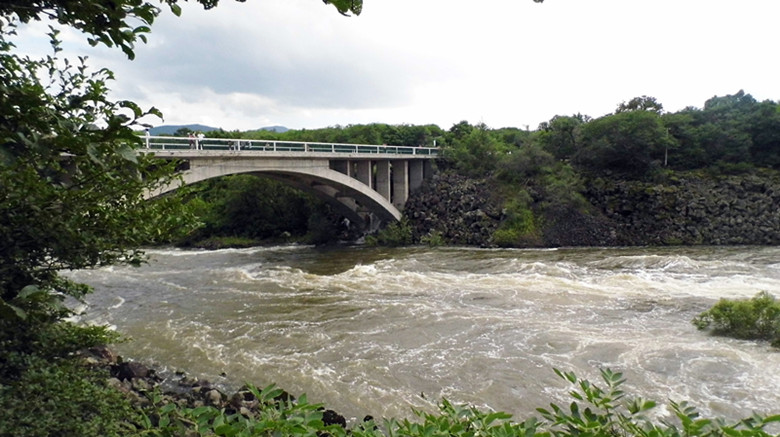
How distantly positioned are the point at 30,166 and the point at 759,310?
475 inches

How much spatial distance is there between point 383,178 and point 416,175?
3.33 meters

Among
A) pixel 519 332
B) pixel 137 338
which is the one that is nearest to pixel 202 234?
pixel 137 338

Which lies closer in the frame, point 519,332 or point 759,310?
point 759,310

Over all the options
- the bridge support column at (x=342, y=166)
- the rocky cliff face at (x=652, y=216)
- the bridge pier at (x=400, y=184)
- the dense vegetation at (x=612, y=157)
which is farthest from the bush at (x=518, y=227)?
the bridge support column at (x=342, y=166)

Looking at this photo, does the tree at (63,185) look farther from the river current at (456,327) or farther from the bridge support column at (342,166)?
the bridge support column at (342,166)

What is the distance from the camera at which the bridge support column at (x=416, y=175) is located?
29062 millimetres

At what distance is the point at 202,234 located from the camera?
29.2 m

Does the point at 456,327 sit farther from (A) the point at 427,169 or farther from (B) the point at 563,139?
(B) the point at 563,139

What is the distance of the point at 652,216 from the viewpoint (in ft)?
74.1

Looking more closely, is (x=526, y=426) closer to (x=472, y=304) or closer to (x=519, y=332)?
(x=519, y=332)

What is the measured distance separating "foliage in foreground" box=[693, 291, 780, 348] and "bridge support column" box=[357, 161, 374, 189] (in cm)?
1768

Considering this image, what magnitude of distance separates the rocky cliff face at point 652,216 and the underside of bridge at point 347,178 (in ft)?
9.89

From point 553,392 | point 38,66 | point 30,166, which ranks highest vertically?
point 38,66

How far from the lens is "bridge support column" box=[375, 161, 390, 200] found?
26.5 meters
